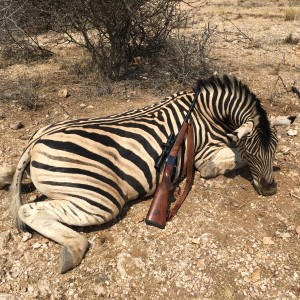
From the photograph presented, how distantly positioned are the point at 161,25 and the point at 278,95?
2.72m

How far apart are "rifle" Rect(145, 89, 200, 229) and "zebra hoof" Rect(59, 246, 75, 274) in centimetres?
81

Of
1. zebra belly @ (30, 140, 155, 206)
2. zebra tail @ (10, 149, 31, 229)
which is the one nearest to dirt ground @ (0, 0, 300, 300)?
zebra tail @ (10, 149, 31, 229)

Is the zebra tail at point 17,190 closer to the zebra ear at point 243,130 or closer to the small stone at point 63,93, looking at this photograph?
the zebra ear at point 243,130

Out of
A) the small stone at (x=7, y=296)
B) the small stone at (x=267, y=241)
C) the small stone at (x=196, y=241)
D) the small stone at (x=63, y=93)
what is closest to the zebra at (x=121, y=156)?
the small stone at (x=7, y=296)

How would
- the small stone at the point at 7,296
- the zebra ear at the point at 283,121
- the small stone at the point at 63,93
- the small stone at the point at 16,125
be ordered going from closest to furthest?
1. the small stone at the point at 7,296
2. the zebra ear at the point at 283,121
3. the small stone at the point at 16,125
4. the small stone at the point at 63,93

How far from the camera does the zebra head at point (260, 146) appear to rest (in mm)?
3766

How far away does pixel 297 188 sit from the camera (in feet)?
14.1

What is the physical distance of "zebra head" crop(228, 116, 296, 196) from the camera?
3.77 meters

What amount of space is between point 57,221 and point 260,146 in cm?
217

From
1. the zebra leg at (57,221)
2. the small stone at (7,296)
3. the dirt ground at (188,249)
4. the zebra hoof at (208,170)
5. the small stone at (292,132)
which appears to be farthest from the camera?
the small stone at (292,132)

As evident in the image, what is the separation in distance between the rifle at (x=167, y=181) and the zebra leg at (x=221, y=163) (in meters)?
0.25

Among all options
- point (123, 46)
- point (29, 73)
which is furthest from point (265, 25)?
point (29, 73)

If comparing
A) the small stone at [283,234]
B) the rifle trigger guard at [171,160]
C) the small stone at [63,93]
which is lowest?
the small stone at [283,234]

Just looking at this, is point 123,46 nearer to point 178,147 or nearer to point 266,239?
point 178,147
